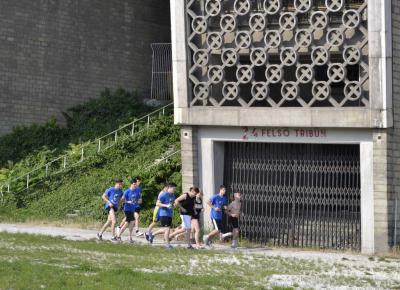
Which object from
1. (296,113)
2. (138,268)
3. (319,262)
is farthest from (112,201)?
(138,268)

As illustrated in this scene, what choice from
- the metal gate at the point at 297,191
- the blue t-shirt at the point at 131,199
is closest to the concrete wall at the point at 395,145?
the metal gate at the point at 297,191

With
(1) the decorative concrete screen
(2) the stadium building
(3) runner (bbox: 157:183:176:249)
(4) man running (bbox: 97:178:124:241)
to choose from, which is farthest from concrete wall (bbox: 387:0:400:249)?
(4) man running (bbox: 97:178:124:241)

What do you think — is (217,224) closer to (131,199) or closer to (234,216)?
(234,216)

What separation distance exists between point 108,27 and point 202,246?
1826cm

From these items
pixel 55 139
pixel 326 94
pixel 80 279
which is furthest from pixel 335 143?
pixel 55 139

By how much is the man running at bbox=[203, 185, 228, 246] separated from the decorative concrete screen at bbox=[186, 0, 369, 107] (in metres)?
2.77

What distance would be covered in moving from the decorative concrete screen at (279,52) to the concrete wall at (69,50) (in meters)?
11.8

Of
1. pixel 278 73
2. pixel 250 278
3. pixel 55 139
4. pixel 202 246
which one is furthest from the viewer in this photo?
pixel 55 139

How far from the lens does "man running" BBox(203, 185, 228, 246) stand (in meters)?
23.6

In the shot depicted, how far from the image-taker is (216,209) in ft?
77.4

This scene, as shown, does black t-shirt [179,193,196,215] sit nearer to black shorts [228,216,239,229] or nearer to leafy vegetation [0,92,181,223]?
black shorts [228,216,239,229]

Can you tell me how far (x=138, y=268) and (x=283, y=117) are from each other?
8281 mm

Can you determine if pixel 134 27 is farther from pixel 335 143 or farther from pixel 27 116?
pixel 335 143

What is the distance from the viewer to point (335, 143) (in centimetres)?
2420
